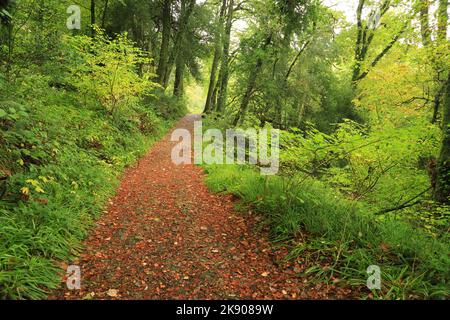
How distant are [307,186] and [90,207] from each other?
414 cm

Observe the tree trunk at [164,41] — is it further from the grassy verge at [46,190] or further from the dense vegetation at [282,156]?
the grassy verge at [46,190]

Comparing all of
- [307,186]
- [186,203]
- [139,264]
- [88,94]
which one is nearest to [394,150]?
[307,186]

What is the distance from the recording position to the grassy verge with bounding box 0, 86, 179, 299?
301 centimetres

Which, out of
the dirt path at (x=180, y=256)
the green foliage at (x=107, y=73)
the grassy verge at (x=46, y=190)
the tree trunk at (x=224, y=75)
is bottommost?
the dirt path at (x=180, y=256)

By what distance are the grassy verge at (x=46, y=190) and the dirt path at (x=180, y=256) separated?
0.32 metres

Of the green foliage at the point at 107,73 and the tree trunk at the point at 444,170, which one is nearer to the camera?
the tree trunk at the point at 444,170

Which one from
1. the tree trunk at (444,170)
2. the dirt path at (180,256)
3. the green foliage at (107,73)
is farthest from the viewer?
the green foliage at (107,73)

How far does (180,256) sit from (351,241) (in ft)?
8.30

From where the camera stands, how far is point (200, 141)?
12.2 metres

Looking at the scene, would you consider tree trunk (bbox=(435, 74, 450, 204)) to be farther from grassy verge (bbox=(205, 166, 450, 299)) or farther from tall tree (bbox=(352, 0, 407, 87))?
tall tree (bbox=(352, 0, 407, 87))

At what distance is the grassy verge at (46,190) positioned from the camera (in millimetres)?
3010

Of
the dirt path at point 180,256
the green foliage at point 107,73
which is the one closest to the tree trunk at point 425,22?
the dirt path at point 180,256

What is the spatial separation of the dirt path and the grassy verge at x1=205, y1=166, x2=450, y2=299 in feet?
1.15

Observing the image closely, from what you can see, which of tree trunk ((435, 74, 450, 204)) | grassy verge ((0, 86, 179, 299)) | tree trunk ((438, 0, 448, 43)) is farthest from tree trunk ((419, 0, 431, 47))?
grassy verge ((0, 86, 179, 299))
